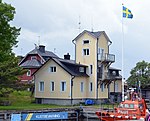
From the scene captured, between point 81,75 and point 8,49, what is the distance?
43.7 feet

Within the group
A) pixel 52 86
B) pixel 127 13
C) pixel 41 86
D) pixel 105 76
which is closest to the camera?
pixel 127 13

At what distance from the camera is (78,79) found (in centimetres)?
5209

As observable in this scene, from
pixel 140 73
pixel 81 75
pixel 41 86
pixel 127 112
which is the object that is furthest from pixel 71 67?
pixel 140 73

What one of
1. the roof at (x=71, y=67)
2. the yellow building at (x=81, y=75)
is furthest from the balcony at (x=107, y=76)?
the roof at (x=71, y=67)

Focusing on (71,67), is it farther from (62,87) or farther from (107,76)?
(107,76)

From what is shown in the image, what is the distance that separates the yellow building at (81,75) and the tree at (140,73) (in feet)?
48.5

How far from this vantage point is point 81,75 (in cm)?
5259

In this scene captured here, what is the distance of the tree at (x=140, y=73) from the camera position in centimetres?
7275

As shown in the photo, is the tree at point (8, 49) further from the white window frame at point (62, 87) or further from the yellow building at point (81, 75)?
the white window frame at point (62, 87)

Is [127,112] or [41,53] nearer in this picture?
[127,112]

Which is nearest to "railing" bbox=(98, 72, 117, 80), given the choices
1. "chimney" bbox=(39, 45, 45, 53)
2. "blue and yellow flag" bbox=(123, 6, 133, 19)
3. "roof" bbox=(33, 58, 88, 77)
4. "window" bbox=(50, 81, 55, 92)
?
"roof" bbox=(33, 58, 88, 77)

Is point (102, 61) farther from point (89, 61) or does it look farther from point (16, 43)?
point (16, 43)

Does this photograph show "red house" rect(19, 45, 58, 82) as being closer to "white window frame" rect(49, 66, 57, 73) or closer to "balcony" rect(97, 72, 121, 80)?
"white window frame" rect(49, 66, 57, 73)

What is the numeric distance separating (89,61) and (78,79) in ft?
13.2
